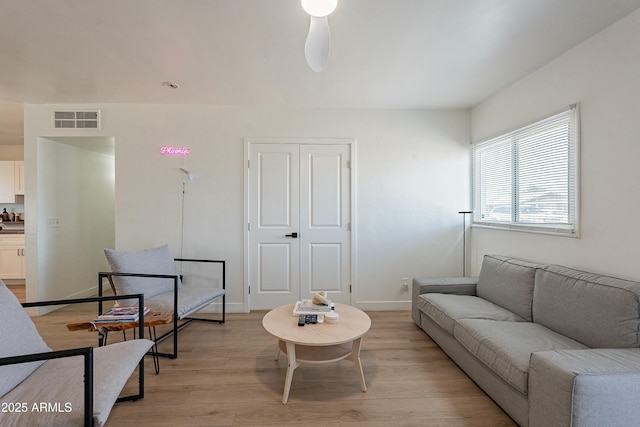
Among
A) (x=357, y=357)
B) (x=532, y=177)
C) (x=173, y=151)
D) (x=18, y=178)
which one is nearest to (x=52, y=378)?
(x=357, y=357)

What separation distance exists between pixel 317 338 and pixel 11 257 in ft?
20.1

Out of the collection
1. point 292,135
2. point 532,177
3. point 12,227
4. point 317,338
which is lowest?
point 317,338

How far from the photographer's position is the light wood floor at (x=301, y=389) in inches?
70.9

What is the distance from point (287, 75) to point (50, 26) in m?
1.74

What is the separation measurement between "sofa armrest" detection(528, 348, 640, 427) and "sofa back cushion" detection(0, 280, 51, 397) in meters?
2.57

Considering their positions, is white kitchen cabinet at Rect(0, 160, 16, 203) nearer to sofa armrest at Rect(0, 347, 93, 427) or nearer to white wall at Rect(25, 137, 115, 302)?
white wall at Rect(25, 137, 115, 302)

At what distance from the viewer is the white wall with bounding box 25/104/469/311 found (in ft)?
11.7

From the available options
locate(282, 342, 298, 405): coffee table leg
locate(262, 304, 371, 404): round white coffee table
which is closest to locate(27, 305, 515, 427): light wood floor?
locate(282, 342, 298, 405): coffee table leg

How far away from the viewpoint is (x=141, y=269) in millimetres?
2830

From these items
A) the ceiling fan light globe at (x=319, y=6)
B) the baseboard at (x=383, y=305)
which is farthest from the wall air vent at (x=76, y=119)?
the baseboard at (x=383, y=305)

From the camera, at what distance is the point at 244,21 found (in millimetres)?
1975

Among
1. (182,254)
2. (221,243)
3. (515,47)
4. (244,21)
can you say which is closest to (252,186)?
(221,243)

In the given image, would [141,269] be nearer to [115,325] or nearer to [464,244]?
[115,325]

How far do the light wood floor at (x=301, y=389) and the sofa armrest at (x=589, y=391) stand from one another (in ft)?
1.71
